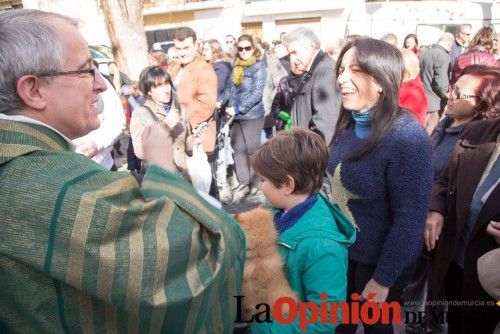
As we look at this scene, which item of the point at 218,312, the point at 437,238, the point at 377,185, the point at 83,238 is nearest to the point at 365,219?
the point at 377,185

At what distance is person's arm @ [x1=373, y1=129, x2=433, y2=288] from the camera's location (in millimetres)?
1719

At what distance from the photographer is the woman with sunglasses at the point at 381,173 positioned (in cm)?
174

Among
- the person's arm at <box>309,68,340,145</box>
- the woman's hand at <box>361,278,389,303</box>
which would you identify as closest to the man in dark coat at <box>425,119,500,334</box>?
the woman's hand at <box>361,278,389,303</box>

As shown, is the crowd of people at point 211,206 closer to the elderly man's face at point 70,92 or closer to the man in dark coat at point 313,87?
the elderly man's face at point 70,92

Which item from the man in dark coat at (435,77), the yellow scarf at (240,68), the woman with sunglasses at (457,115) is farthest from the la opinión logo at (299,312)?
the man in dark coat at (435,77)

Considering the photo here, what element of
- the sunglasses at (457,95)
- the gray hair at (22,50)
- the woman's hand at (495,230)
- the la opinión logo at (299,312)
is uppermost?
the gray hair at (22,50)

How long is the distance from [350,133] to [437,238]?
745 mm

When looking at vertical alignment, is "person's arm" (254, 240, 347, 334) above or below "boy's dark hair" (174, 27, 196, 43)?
below

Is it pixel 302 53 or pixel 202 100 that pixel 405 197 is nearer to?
pixel 302 53

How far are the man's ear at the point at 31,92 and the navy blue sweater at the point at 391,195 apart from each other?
126 centimetres

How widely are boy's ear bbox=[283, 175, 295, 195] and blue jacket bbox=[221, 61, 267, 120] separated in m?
3.49

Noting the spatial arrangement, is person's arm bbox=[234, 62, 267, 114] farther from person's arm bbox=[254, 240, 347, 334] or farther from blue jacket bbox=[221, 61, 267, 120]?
person's arm bbox=[254, 240, 347, 334]

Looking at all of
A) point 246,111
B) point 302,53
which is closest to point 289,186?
point 302,53

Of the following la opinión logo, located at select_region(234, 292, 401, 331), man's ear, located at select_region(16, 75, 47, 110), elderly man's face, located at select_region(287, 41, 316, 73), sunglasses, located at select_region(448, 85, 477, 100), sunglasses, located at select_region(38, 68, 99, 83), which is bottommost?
la opinión logo, located at select_region(234, 292, 401, 331)
